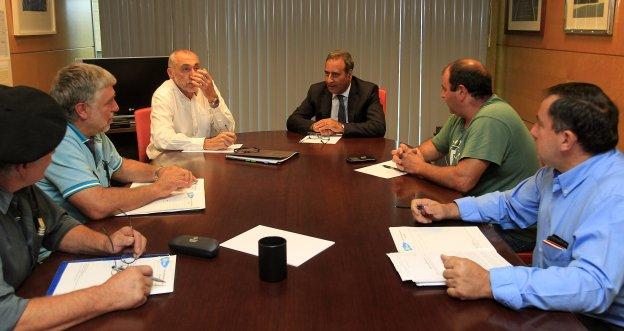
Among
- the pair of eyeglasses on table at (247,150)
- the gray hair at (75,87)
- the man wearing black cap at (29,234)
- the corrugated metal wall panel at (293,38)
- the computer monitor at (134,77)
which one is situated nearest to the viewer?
the man wearing black cap at (29,234)

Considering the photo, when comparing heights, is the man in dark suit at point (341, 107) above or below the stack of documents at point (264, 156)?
above

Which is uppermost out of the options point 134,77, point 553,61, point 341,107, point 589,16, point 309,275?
point 589,16

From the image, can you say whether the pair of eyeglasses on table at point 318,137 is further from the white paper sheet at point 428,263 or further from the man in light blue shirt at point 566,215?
the white paper sheet at point 428,263

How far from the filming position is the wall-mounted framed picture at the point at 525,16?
12.3 feet

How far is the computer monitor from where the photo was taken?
4.36 m

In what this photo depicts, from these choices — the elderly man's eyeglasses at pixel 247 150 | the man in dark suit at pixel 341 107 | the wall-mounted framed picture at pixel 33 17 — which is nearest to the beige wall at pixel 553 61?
the man in dark suit at pixel 341 107

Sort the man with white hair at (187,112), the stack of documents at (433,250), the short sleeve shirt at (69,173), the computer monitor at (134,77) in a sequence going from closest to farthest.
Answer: the stack of documents at (433,250) → the short sleeve shirt at (69,173) → the man with white hair at (187,112) → the computer monitor at (134,77)

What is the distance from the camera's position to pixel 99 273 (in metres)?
1.40

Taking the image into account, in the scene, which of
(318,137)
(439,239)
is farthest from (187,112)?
(439,239)

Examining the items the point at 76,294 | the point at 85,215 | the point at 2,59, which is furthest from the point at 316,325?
the point at 2,59

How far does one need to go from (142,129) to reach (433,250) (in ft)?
7.31

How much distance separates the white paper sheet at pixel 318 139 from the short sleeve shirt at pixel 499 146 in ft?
2.94

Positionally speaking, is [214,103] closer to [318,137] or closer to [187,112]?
[187,112]

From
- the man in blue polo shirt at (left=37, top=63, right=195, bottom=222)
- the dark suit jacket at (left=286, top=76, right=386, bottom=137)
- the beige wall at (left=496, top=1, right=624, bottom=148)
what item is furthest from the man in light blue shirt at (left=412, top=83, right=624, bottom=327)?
the dark suit jacket at (left=286, top=76, right=386, bottom=137)
